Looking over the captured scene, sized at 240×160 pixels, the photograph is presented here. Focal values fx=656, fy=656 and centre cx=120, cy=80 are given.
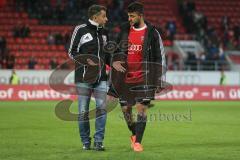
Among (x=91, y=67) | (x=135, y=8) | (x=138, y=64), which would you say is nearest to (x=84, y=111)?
(x=91, y=67)

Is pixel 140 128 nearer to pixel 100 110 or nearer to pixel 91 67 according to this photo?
pixel 100 110

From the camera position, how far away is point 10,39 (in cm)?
3772

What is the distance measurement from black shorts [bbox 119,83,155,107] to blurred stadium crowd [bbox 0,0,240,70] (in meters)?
21.7

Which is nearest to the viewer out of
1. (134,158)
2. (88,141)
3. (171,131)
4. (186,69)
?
(134,158)

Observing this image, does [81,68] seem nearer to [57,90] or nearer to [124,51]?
[124,51]

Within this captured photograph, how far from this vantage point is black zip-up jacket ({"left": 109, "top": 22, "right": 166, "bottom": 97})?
11.1m

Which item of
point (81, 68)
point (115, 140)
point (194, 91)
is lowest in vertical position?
point (194, 91)

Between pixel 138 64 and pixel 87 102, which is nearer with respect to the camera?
pixel 87 102

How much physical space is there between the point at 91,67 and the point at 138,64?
82cm

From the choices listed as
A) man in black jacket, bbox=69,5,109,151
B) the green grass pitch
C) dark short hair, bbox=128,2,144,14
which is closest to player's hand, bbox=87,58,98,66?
man in black jacket, bbox=69,5,109,151

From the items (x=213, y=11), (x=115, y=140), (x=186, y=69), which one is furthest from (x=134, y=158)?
(x=213, y=11)

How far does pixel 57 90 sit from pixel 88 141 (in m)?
21.0

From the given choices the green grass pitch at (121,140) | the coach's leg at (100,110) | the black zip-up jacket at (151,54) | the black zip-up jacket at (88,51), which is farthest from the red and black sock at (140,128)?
the black zip-up jacket at (88,51)

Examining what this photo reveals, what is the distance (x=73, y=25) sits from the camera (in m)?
39.2
